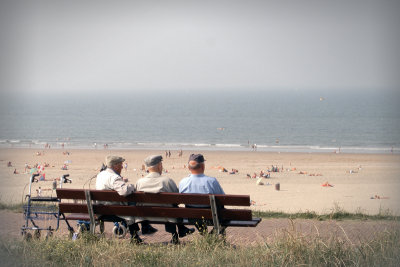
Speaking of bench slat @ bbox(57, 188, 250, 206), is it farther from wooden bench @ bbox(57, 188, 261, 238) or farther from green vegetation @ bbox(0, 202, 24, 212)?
green vegetation @ bbox(0, 202, 24, 212)

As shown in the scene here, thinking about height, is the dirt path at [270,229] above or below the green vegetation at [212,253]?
below

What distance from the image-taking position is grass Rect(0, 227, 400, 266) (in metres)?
4.89

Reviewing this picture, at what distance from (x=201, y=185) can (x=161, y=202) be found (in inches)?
23.3

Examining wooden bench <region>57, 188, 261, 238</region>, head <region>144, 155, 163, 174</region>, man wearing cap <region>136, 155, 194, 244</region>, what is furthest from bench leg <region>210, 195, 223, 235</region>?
head <region>144, 155, 163, 174</region>

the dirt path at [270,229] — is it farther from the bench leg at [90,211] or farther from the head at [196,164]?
the head at [196,164]

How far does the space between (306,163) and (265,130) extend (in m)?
Answer: 32.5

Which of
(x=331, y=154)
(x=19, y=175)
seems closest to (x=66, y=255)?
(x=19, y=175)

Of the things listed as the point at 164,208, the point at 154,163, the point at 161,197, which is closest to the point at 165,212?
the point at 164,208

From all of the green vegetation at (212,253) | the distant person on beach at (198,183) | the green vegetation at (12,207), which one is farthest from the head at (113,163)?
the green vegetation at (12,207)

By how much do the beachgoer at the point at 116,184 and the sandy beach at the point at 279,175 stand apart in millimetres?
4778

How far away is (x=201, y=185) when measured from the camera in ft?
20.5

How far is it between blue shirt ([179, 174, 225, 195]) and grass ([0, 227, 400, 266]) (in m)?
0.79

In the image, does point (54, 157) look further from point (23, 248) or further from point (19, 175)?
point (23, 248)

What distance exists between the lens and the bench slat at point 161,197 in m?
5.61
